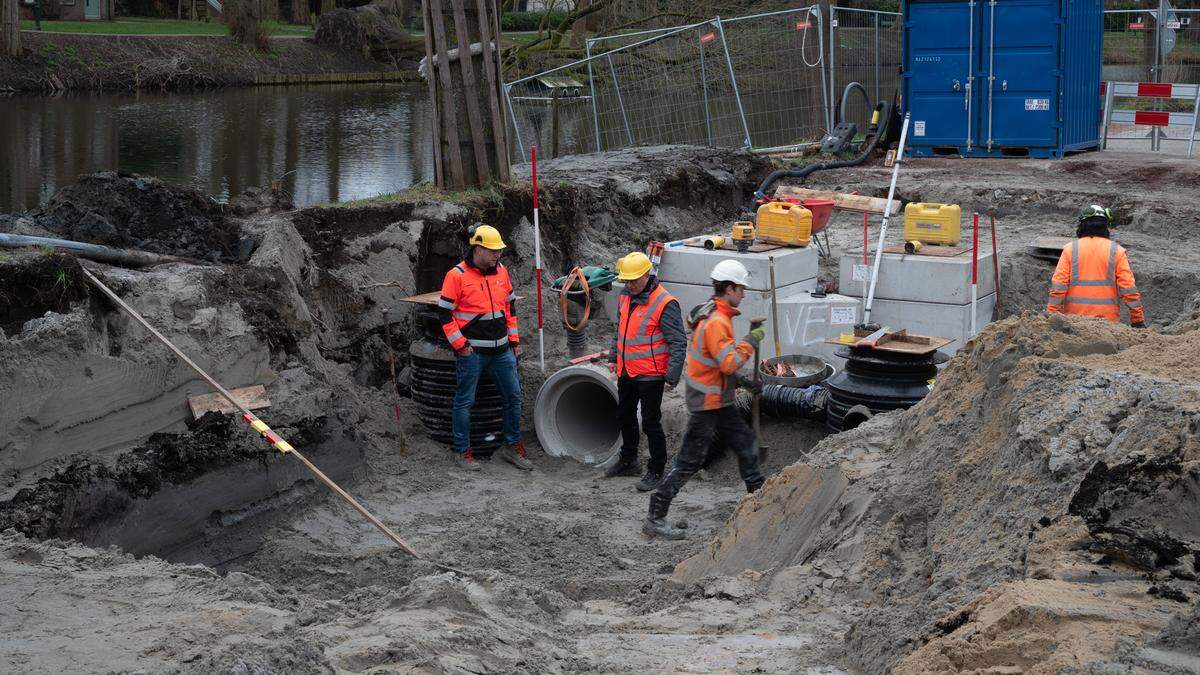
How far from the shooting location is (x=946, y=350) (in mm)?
10516

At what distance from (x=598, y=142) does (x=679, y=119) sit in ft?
4.41

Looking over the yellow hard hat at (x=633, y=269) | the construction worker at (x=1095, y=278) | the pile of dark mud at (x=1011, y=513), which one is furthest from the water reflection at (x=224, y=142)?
the pile of dark mud at (x=1011, y=513)

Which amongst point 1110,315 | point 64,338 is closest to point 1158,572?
point 1110,315

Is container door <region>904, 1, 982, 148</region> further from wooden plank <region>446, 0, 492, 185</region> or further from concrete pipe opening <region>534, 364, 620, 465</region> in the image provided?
concrete pipe opening <region>534, 364, 620, 465</region>

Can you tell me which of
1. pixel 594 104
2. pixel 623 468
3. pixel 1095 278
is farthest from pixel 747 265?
pixel 594 104

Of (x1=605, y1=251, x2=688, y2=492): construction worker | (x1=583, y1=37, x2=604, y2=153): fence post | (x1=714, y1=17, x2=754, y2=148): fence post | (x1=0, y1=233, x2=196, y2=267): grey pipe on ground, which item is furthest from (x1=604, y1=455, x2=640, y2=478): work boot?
(x1=714, y1=17, x2=754, y2=148): fence post

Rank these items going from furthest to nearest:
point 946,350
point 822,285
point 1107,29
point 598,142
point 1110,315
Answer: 1. point 1107,29
2. point 598,142
3. point 822,285
4. point 946,350
5. point 1110,315

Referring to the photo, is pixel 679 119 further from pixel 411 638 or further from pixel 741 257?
pixel 411 638

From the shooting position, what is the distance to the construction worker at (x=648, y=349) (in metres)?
8.72

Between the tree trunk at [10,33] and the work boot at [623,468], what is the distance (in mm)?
23466

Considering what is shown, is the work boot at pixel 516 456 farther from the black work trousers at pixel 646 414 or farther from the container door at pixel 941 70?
the container door at pixel 941 70

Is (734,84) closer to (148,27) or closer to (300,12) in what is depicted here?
(148,27)

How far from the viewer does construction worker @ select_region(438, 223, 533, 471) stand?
371 inches

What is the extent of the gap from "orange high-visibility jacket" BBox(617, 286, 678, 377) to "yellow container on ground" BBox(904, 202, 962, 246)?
3634 millimetres
